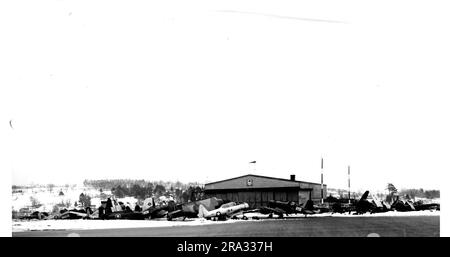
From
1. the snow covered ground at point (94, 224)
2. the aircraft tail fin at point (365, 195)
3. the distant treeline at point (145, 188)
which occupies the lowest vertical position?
the snow covered ground at point (94, 224)

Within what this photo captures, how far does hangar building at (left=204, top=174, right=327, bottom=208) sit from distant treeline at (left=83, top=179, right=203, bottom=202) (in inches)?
3.4

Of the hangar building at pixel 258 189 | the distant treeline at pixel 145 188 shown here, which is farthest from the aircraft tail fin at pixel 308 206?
the distant treeline at pixel 145 188

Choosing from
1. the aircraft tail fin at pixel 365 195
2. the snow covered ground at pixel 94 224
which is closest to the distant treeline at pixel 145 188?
the snow covered ground at pixel 94 224

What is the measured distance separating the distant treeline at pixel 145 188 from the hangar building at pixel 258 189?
0.29 ft

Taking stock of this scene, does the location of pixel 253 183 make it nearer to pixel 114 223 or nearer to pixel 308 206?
pixel 308 206

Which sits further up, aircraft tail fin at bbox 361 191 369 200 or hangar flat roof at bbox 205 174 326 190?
hangar flat roof at bbox 205 174 326 190

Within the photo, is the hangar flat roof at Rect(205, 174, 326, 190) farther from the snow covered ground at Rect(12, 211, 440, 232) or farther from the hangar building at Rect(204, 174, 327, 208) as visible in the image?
the snow covered ground at Rect(12, 211, 440, 232)

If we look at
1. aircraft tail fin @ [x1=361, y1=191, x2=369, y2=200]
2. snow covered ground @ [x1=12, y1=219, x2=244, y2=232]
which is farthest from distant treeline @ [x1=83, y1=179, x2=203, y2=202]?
aircraft tail fin @ [x1=361, y1=191, x2=369, y2=200]

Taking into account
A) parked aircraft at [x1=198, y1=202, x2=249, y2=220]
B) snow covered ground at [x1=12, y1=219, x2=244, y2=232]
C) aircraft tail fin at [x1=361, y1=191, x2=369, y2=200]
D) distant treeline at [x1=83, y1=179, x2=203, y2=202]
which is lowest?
snow covered ground at [x1=12, y1=219, x2=244, y2=232]

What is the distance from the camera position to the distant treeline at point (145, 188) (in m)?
2.87

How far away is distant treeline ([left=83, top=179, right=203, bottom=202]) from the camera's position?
287 centimetres

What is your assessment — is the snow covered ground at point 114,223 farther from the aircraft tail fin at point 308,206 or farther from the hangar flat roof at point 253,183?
the hangar flat roof at point 253,183

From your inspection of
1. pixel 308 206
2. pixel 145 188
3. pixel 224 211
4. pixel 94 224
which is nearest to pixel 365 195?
pixel 308 206

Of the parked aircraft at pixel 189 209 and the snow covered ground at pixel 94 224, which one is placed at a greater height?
the parked aircraft at pixel 189 209
